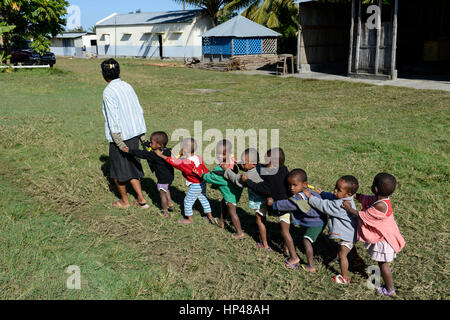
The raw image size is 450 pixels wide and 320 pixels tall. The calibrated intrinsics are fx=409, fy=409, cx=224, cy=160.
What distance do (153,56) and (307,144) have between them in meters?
34.7

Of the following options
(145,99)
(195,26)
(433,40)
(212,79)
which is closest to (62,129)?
(145,99)

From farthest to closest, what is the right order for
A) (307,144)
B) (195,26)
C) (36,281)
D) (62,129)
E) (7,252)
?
(195,26) → (62,129) → (307,144) → (7,252) → (36,281)

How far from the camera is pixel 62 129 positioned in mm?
9203

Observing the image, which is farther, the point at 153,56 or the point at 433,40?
the point at 153,56

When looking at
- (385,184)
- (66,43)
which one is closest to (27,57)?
(385,184)

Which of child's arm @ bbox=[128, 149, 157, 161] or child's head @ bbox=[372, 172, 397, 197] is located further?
child's arm @ bbox=[128, 149, 157, 161]

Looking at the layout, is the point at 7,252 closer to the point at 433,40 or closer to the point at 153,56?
the point at 433,40

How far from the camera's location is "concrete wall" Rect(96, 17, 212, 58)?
3656 centimetres

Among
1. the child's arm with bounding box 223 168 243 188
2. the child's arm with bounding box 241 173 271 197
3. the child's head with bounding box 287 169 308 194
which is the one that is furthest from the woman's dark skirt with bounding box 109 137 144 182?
the child's head with bounding box 287 169 308 194

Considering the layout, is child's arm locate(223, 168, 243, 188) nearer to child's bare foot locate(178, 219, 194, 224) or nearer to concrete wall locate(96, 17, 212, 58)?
child's bare foot locate(178, 219, 194, 224)

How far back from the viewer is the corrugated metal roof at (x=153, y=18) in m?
37.4

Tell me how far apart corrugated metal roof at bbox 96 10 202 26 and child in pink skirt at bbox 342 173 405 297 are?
117 ft
